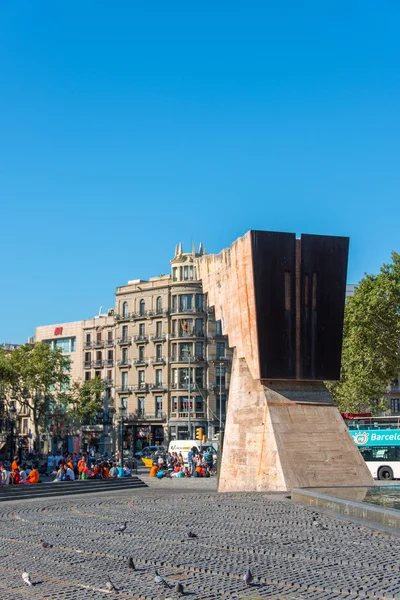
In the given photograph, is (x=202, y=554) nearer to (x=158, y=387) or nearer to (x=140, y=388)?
(x=158, y=387)

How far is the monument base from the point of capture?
23.9m

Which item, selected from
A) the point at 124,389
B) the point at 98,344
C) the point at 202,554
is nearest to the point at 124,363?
the point at 124,389

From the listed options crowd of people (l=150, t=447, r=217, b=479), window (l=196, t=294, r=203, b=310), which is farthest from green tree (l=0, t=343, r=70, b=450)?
crowd of people (l=150, t=447, r=217, b=479)

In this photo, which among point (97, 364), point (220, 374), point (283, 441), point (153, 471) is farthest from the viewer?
point (97, 364)

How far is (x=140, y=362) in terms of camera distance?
72188mm

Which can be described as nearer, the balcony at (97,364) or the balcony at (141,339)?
the balcony at (141,339)

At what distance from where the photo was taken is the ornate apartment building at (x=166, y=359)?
68.3m

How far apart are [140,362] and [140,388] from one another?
2.39m

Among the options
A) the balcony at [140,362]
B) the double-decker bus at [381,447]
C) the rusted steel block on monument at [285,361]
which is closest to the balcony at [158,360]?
the balcony at [140,362]

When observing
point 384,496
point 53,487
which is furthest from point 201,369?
point 384,496

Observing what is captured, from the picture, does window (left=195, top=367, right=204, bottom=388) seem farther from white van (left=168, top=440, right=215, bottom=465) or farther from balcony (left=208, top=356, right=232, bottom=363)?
white van (left=168, top=440, right=215, bottom=465)

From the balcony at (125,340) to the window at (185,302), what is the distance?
6.69m

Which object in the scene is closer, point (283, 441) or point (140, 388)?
point (283, 441)

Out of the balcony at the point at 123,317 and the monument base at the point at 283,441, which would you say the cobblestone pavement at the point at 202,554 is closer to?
the monument base at the point at 283,441
